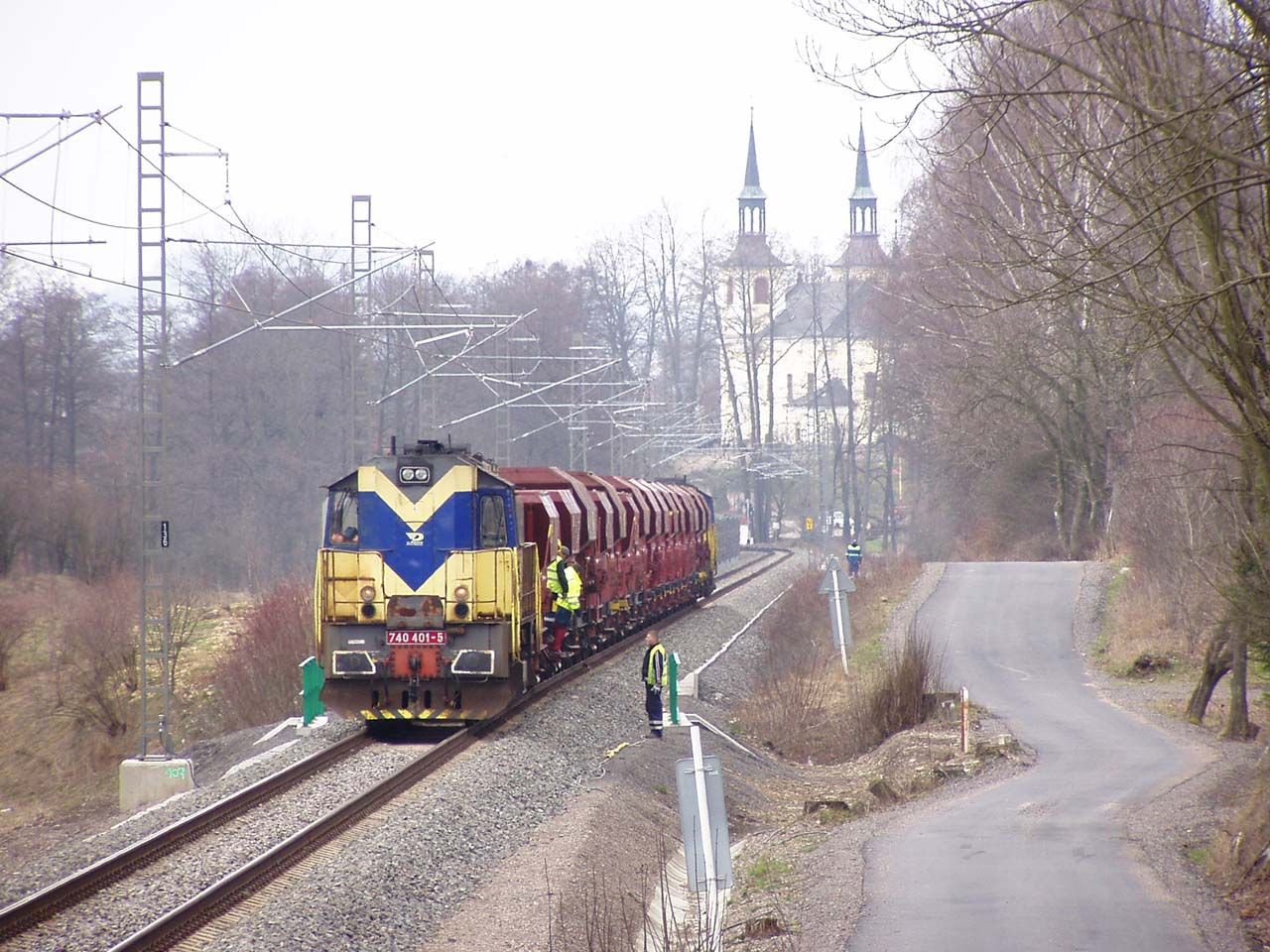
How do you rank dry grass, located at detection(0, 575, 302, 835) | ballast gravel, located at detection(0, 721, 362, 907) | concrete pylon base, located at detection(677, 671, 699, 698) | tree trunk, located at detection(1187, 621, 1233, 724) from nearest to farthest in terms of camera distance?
ballast gravel, located at detection(0, 721, 362, 907) → tree trunk, located at detection(1187, 621, 1233, 724) → concrete pylon base, located at detection(677, 671, 699, 698) → dry grass, located at detection(0, 575, 302, 835)

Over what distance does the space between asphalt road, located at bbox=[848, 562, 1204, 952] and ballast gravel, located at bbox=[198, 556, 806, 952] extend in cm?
309

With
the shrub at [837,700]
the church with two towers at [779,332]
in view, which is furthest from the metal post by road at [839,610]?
the church with two towers at [779,332]

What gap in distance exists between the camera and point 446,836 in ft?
41.1

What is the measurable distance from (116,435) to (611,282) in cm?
3530

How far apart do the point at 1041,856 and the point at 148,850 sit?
24.5 feet

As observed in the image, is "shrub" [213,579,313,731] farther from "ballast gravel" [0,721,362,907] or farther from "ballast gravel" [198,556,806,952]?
"ballast gravel" [198,556,806,952]

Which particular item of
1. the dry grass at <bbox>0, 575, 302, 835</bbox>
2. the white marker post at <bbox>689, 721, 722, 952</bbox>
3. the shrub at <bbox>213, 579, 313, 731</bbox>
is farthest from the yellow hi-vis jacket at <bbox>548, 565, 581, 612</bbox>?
the white marker post at <bbox>689, 721, 722, 952</bbox>

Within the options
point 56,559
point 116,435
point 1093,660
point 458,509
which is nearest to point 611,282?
point 116,435

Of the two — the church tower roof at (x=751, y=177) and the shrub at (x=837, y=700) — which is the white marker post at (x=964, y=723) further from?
the church tower roof at (x=751, y=177)

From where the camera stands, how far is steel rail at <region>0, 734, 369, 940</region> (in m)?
9.94

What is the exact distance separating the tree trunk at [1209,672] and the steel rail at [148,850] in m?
12.1

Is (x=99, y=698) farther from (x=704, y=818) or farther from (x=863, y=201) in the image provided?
(x=863, y=201)

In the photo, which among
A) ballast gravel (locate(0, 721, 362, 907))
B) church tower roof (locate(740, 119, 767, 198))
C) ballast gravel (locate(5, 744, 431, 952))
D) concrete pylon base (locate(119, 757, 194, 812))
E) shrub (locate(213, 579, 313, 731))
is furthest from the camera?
church tower roof (locate(740, 119, 767, 198))

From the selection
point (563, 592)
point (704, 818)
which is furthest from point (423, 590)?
point (704, 818)
